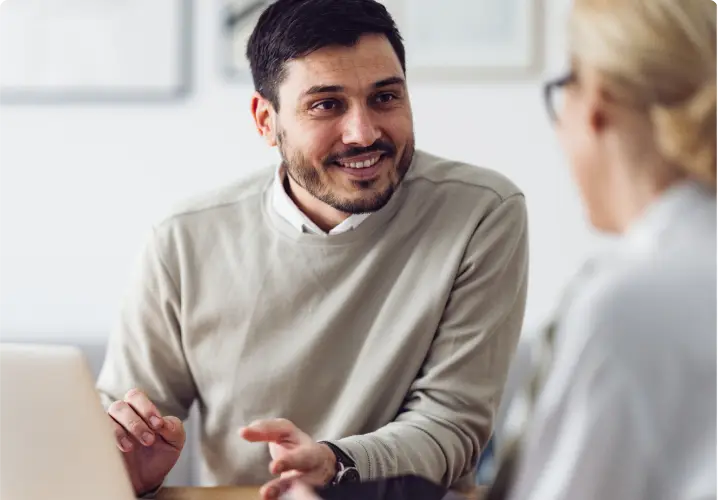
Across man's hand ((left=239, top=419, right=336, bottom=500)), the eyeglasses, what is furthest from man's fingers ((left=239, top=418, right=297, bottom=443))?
the eyeglasses

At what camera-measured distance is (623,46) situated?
795 millimetres

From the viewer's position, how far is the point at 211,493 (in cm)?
136

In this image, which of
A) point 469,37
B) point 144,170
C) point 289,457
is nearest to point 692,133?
point 289,457

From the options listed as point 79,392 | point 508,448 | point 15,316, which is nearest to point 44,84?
point 15,316

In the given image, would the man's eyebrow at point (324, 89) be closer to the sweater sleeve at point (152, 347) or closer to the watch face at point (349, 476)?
the sweater sleeve at point (152, 347)

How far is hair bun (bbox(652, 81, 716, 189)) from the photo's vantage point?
2.59 ft

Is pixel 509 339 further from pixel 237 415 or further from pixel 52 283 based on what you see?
pixel 52 283

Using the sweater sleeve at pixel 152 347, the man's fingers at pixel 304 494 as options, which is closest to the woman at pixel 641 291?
the man's fingers at pixel 304 494

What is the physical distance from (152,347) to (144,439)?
26 cm

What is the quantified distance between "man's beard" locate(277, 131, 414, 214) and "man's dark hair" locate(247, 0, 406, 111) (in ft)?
0.39

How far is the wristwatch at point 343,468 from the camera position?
49.9 inches

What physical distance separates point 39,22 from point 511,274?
1.65m

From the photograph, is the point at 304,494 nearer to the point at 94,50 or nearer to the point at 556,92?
the point at 556,92

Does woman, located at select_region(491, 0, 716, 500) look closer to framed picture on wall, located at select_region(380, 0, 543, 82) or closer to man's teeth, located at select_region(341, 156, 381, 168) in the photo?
man's teeth, located at select_region(341, 156, 381, 168)
